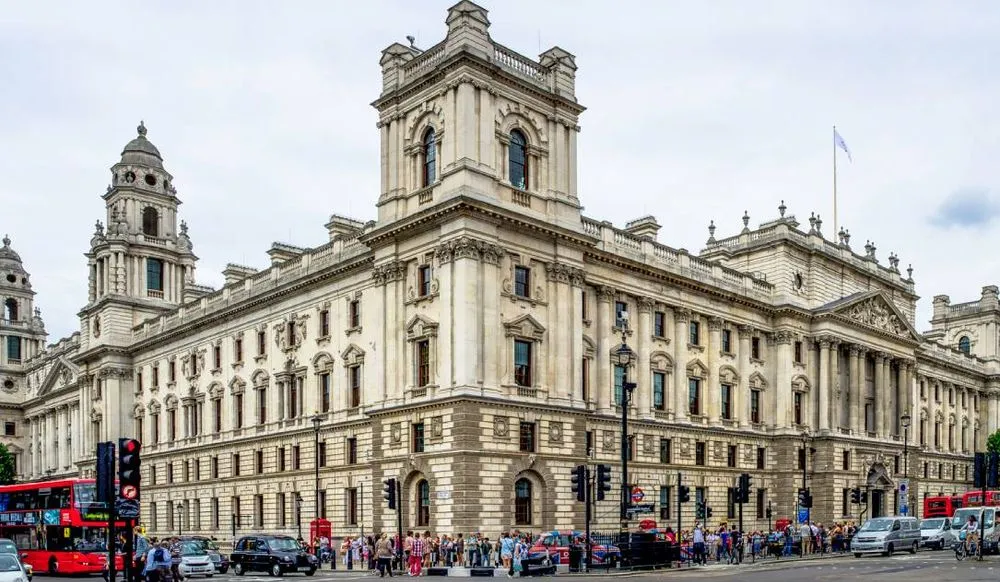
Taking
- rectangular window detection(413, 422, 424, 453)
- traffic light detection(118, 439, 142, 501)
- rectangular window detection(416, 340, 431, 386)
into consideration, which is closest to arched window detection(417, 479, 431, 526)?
rectangular window detection(413, 422, 424, 453)

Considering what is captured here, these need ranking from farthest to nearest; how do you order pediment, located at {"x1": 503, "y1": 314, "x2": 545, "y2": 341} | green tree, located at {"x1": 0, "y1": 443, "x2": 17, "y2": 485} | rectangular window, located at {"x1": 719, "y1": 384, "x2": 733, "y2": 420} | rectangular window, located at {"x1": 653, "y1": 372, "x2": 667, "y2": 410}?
green tree, located at {"x1": 0, "y1": 443, "x2": 17, "y2": 485} < rectangular window, located at {"x1": 719, "y1": 384, "x2": 733, "y2": 420} < rectangular window, located at {"x1": 653, "y1": 372, "x2": 667, "y2": 410} < pediment, located at {"x1": 503, "y1": 314, "x2": 545, "y2": 341}

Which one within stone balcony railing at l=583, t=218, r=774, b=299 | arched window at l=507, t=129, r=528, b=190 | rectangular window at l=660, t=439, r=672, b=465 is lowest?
rectangular window at l=660, t=439, r=672, b=465

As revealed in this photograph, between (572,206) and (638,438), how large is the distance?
532 inches

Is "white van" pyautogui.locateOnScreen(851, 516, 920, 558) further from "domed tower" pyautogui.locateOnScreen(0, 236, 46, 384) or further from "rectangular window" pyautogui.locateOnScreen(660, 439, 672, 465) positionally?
"domed tower" pyautogui.locateOnScreen(0, 236, 46, 384)

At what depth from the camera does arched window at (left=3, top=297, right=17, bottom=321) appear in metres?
116

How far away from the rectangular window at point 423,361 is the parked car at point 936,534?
25823 mm

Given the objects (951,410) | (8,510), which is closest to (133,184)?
(8,510)

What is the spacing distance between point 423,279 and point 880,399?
129ft

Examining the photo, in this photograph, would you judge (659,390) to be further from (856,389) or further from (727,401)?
(856,389)

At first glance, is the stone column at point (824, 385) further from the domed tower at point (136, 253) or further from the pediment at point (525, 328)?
the domed tower at point (136, 253)

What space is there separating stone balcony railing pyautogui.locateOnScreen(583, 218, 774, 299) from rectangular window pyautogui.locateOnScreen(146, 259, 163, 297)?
42433 mm

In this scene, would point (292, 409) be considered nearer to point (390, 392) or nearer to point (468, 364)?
point (390, 392)

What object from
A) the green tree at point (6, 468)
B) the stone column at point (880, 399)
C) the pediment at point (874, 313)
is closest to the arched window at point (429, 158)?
the pediment at point (874, 313)

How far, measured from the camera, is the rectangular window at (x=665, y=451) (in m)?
59.2
